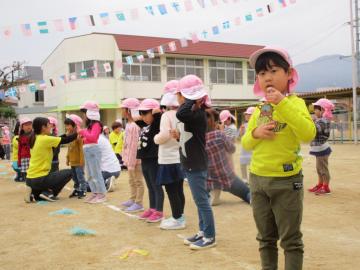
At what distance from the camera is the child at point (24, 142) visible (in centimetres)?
887

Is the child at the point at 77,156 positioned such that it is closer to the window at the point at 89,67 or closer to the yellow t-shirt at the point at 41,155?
the yellow t-shirt at the point at 41,155

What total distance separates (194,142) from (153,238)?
1.26 meters

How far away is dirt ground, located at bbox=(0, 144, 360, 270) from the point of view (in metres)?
3.73

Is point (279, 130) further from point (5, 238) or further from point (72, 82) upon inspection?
point (72, 82)

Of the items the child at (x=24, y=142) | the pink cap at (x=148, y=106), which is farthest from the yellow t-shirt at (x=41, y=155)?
the pink cap at (x=148, y=106)

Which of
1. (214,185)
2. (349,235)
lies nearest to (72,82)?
(214,185)

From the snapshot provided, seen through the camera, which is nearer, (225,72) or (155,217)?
(155,217)

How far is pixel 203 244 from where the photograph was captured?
4.10 metres

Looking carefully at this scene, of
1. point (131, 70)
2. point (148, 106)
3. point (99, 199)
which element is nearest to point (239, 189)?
point (148, 106)

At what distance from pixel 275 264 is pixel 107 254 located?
1.93 metres

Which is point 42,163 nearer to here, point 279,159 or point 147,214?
point 147,214

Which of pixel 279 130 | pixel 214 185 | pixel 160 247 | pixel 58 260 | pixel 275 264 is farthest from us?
pixel 214 185

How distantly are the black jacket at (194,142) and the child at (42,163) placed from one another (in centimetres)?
343

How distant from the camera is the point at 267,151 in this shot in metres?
2.61
